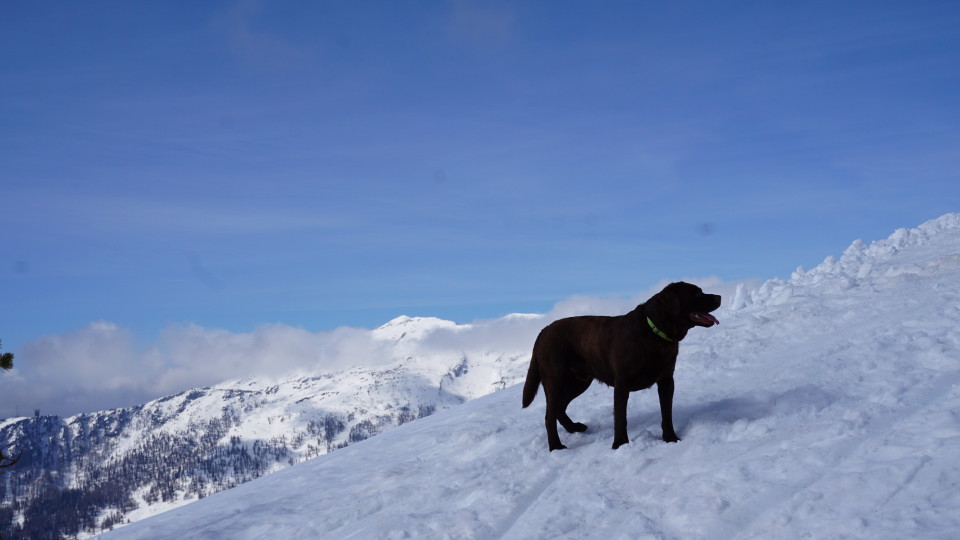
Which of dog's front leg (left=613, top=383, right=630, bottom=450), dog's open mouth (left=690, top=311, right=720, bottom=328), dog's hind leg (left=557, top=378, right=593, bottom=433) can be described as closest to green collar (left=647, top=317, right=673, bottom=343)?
dog's open mouth (left=690, top=311, right=720, bottom=328)

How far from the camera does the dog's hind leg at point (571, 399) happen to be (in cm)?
952

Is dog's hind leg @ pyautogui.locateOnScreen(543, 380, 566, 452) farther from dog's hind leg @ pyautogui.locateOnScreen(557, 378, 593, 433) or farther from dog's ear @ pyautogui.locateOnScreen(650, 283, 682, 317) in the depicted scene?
dog's ear @ pyautogui.locateOnScreen(650, 283, 682, 317)

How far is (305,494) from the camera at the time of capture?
10.3 metres

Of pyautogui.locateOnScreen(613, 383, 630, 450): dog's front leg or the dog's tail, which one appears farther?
the dog's tail

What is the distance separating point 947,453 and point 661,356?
289cm

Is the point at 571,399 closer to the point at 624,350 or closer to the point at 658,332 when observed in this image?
the point at 624,350

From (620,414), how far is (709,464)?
1274 mm

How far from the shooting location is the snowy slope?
619cm

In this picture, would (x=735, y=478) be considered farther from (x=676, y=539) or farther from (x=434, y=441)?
(x=434, y=441)

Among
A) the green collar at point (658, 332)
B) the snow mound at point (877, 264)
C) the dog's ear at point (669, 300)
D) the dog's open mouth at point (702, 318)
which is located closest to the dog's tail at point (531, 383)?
the green collar at point (658, 332)

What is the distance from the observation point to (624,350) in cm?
822

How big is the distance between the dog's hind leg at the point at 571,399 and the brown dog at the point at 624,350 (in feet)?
0.10

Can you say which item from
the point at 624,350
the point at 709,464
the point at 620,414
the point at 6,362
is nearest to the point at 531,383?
the point at 620,414

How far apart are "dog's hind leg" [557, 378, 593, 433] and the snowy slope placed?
132 mm
